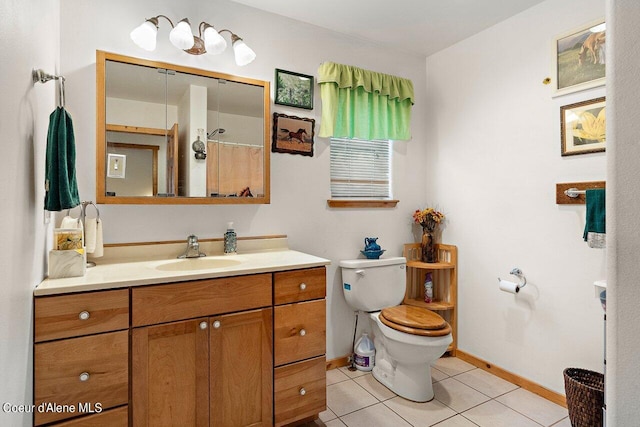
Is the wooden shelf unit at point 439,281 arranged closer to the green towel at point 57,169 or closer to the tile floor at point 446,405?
the tile floor at point 446,405

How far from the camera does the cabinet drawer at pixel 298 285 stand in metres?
1.66

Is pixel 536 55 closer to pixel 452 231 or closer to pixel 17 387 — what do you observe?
pixel 452 231

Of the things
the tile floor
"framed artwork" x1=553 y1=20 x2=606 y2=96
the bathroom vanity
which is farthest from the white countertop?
"framed artwork" x1=553 y1=20 x2=606 y2=96

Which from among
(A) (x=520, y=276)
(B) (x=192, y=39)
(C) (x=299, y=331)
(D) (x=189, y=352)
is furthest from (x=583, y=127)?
(D) (x=189, y=352)

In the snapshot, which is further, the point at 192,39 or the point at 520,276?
the point at 520,276

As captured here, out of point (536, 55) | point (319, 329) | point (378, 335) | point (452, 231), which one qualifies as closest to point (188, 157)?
point (319, 329)

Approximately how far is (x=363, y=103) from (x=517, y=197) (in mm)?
1278

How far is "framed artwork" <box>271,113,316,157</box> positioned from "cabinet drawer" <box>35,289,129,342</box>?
130 cm

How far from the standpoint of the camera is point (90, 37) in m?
1.75

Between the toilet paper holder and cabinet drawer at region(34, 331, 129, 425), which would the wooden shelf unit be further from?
cabinet drawer at region(34, 331, 129, 425)

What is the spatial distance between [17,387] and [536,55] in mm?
3000

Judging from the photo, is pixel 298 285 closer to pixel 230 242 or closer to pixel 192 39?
pixel 230 242

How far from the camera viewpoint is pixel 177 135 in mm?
1895

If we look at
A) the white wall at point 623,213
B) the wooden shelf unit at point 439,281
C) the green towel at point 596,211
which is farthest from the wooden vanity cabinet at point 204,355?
the green towel at point 596,211
